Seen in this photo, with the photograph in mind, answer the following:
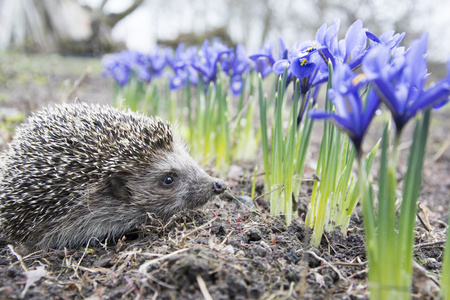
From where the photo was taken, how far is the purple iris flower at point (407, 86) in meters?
1.63

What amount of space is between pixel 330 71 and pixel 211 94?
257cm

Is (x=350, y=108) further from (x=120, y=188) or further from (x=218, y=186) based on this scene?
(x=120, y=188)

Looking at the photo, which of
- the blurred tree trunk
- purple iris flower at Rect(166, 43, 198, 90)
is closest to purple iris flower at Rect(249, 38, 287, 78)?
purple iris flower at Rect(166, 43, 198, 90)

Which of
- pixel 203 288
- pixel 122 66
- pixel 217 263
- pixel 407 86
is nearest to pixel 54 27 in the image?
pixel 122 66

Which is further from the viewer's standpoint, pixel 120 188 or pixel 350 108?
pixel 120 188

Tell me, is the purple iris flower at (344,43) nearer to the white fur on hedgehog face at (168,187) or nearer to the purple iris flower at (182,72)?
the white fur on hedgehog face at (168,187)

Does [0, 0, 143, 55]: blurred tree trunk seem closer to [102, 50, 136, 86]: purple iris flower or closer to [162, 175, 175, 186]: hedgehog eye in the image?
[102, 50, 136, 86]: purple iris flower

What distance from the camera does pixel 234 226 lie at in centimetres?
302

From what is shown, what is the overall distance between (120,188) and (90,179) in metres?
0.34

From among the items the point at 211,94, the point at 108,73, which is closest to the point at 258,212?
the point at 211,94

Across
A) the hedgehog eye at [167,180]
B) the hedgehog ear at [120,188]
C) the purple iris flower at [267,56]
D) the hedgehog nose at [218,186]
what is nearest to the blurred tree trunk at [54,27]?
the purple iris flower at [267,56]

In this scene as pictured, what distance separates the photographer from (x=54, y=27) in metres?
20.6

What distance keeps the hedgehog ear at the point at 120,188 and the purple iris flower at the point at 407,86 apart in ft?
8.25

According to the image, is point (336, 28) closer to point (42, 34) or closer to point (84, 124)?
point (84, 124)
